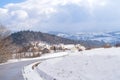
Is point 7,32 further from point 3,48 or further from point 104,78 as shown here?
point 104,78

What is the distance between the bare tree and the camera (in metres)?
57.3

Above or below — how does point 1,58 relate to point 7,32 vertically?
below

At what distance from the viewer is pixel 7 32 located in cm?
6353

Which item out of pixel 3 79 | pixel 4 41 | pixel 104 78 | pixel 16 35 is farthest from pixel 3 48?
pixel 16 35

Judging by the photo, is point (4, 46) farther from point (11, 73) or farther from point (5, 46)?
point (11, 73)

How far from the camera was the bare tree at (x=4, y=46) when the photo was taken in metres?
57.3

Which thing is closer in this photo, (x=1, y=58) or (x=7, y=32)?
(x=1, y=58)

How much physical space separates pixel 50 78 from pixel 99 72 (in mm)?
3829

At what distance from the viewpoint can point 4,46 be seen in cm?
6081

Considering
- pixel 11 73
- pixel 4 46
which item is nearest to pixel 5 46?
pixel 4 46

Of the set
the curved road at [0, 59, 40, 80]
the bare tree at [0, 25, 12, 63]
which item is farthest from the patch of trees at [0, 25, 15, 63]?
the curved road at [0, 59, 40, 80]

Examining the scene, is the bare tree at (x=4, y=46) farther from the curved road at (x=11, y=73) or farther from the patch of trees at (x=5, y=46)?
the curved road at (x=11, y=73)

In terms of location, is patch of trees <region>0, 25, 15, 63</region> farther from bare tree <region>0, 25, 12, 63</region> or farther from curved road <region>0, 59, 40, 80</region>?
curved road <region>0, 59, 40, 80</region>

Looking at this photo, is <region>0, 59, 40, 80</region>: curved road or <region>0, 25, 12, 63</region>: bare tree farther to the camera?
<region>0, 25, 12, 63</region>: bare tree
